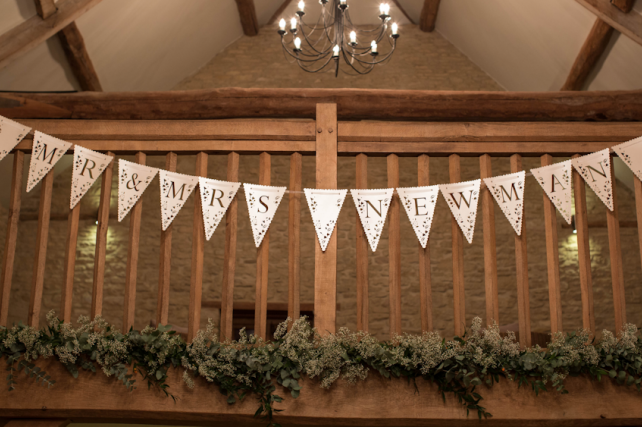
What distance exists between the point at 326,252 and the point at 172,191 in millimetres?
993

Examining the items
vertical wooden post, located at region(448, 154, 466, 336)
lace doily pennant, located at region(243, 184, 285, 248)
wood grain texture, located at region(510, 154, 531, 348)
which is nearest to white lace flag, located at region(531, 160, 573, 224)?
wood grain texture, located at region(510, 154, 531, 348)

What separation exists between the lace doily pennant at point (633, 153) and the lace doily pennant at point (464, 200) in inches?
33.9

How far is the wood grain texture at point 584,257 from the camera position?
9.77 feet

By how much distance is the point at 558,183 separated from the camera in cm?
315

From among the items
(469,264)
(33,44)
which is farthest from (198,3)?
(469,264)

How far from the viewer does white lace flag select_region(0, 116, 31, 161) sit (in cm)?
308

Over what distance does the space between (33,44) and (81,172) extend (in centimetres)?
201

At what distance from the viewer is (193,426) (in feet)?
9.67

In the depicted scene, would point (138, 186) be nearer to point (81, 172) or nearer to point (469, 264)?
point (81, 172)

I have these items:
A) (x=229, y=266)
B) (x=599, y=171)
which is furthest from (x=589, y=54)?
(x=229, y=266)

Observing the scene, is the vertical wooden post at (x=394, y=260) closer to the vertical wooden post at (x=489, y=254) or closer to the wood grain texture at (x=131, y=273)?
the vertical wooden post at (x=489, y=254)

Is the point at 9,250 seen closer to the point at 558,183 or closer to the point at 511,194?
the point at 511,194

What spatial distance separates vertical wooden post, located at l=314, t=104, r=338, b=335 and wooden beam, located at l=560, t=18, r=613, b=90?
322 cm

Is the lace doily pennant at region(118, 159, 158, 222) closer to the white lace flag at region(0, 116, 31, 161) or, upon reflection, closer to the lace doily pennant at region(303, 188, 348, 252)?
the white lace flag at region(0, 116, 31, 161)
